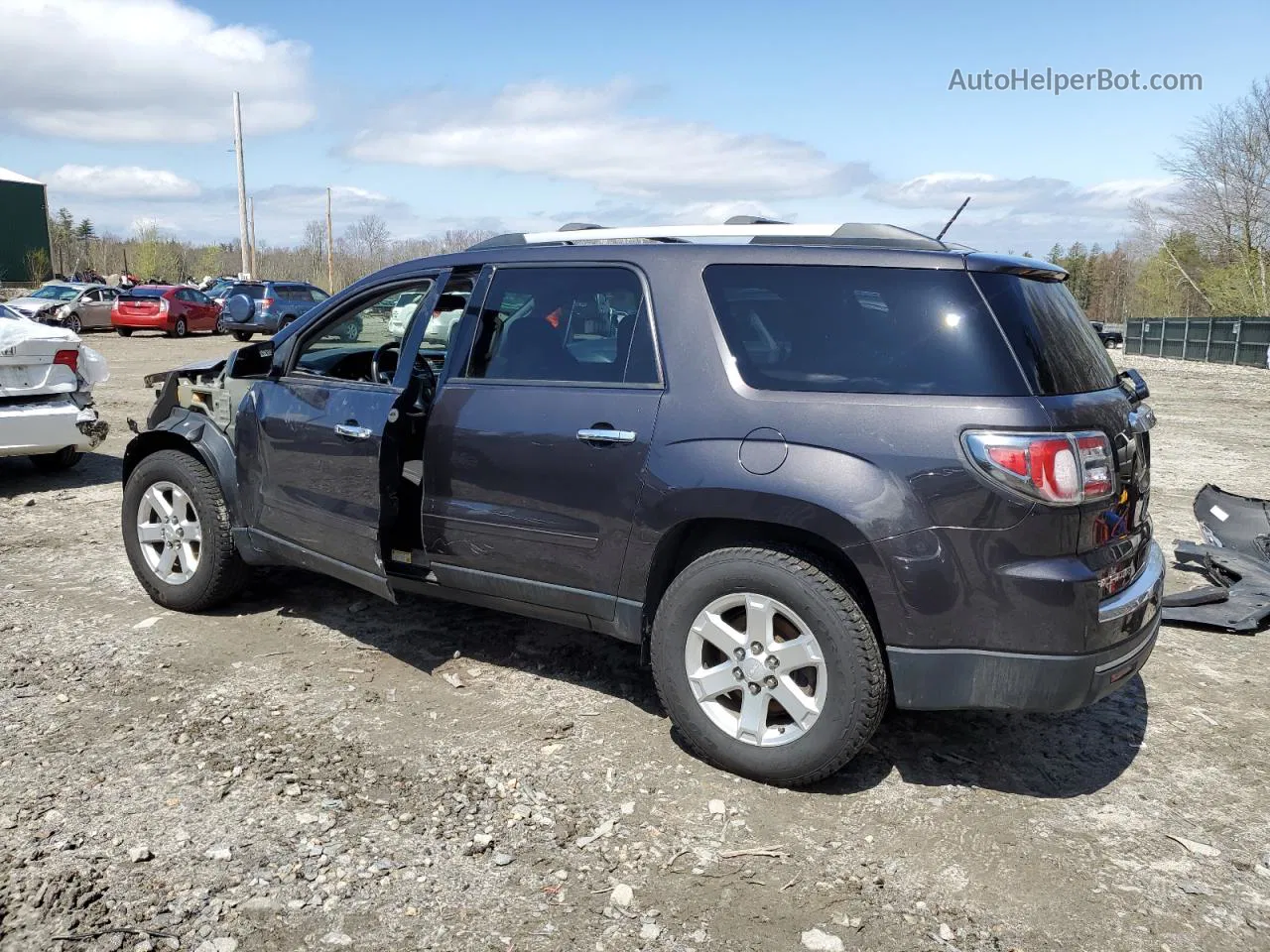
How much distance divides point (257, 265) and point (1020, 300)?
90.2 m

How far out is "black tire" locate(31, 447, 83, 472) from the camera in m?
8.94

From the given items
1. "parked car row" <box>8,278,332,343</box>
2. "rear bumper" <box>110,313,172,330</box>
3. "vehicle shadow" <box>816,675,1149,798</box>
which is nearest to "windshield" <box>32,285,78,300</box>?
"parked car row" <box>8,278,332,343</box>

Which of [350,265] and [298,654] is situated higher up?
[350,265]

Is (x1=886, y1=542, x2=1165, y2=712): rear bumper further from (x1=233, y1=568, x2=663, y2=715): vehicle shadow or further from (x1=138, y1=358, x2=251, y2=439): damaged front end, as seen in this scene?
(x1=138, y1=358, x2=251, y2=439): damaged front end

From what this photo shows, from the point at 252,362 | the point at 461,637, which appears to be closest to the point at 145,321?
the point at 252,362

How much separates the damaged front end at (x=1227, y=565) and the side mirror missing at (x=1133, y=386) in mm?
1774

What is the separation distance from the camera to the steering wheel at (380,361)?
4.58 meters

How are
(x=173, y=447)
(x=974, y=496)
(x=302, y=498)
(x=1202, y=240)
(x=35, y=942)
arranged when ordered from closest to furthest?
(x=35, y=942) < (x=974, y=496) < (x=302, y=498) < (x=173, y=447) < (x=1202, y=240)

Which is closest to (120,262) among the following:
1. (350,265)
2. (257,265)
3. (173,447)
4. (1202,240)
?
(257,265)

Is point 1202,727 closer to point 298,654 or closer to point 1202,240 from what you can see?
point 298,654

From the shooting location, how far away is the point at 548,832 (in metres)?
3.22

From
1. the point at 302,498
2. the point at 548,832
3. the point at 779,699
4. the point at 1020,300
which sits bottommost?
the point at 548,832

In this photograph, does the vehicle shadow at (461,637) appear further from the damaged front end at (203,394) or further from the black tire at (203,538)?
the damaged front end at (203,394)

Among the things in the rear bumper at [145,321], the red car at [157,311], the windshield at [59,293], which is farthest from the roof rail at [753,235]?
the windshield at [59,293]
